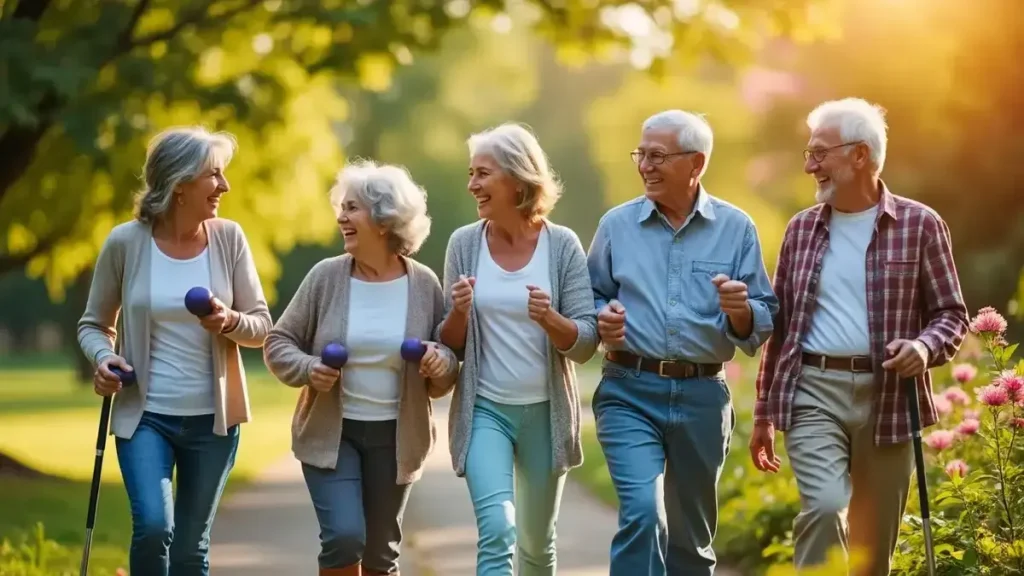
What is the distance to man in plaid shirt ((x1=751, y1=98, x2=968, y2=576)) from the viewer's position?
5.93 m

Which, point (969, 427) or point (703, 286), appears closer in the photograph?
point (703, 286)

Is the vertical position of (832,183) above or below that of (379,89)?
below

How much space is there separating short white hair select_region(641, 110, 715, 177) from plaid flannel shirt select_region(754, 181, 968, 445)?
20.4 inches

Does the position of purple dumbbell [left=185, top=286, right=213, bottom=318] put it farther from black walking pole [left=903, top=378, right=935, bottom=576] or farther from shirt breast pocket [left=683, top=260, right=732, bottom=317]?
black walking pole [left=903, top=378, right=935, bottom=576]

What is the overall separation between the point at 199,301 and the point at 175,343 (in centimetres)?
30

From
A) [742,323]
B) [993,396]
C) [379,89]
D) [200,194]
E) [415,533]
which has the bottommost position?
[415,533]

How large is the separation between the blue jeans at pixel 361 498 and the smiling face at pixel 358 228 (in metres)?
0.67

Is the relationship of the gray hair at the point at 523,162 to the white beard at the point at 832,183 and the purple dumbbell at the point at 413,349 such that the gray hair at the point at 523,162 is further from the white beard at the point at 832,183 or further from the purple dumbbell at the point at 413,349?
the white beard at the point at 832,183

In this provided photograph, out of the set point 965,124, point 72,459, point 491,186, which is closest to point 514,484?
point 491,186

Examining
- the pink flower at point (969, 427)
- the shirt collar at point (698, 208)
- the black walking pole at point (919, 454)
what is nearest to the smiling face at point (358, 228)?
the shirt collar at point (698, 208)

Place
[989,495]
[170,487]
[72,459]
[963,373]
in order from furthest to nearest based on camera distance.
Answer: [72,459], [963,373], [989,495], [170,487]

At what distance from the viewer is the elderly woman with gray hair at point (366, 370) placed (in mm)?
5910

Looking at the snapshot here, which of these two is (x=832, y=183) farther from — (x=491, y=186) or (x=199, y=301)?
(x=199, y=301)

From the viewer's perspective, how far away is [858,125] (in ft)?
19.9
